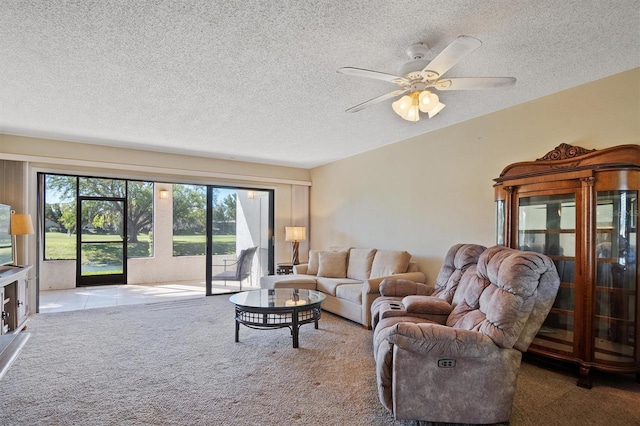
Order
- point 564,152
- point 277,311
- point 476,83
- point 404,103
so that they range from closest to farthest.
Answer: point 476,83 → point 404,103 → point 564,152 → point 277,311

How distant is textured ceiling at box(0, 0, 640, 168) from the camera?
198cm

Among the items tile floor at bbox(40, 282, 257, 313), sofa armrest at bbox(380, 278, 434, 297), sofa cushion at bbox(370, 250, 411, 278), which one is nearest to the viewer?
sofa armrest at bbox(380, 278, 434, 297)

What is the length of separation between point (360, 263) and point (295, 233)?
5.88ft

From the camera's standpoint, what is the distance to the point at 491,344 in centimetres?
196

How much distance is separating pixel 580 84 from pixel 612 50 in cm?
62

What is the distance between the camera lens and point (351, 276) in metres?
5.21

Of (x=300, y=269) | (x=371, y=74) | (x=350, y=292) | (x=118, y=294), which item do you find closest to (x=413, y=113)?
(x=371, y=74)

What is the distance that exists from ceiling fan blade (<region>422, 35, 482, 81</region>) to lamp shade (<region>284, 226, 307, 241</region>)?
4535 millimetres

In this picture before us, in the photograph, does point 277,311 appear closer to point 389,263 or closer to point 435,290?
point 435,290

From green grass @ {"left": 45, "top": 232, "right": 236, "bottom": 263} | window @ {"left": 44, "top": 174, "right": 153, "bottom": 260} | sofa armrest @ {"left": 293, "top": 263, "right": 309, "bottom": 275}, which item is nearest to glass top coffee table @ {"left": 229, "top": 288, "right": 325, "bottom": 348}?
sofa armrest @ {"left": 293, "top": 263, "right": 309, "bottom": 275}

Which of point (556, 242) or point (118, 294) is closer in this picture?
point (556, 242)

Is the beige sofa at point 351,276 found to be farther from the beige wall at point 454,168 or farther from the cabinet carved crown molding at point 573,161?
the cabinet carved crown molding at point 573,161

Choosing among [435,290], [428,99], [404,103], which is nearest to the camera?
[428,99]

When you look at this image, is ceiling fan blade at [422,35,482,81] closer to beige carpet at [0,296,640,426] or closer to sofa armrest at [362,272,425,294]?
beige carpet at [0,296,640,426]
